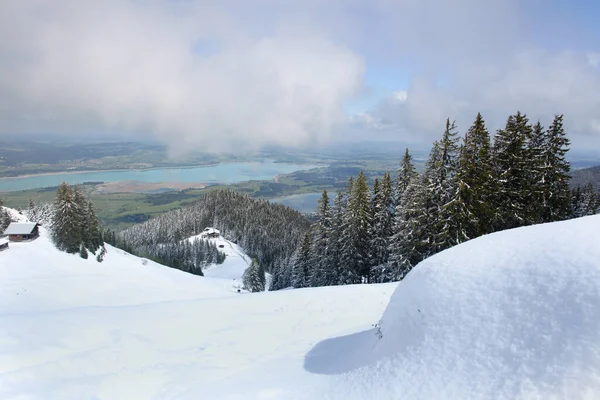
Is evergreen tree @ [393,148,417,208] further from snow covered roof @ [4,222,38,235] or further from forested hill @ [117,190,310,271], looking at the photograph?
forested hill @ [117,190,310,271]

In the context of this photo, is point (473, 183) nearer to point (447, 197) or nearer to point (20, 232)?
point (447, 197)

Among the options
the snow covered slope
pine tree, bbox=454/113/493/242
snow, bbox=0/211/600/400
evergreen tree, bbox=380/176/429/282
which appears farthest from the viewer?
the snow covered slope

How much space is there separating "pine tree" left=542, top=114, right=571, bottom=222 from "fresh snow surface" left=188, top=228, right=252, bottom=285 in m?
74.2

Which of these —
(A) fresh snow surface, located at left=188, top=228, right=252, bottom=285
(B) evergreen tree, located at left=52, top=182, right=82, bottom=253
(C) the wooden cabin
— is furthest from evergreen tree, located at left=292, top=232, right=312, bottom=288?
(A) fresh snow surface, located at left=188, top=228, right=252, bottom=285

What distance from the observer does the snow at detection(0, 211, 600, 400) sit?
5.73 m

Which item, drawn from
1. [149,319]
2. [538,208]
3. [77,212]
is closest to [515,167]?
[538,208]

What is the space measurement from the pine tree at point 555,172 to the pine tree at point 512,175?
4.64 ft

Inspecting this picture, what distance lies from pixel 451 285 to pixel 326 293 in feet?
32.2

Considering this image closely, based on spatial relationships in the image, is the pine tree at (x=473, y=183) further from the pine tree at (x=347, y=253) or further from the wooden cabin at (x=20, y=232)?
the wooden cabin at (x=20, y=232)

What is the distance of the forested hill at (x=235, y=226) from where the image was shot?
360 ft

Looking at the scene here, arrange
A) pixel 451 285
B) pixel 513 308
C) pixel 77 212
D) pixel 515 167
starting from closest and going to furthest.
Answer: pixel 513 308
pixel 451 285
pixel 515 167
pixel 77 212

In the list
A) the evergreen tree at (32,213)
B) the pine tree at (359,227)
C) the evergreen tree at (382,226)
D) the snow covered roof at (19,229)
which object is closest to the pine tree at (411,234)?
the evergreen tree at (382,226)

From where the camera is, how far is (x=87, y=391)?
7750 mm

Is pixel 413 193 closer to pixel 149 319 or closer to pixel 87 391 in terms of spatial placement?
pixel 149 319
